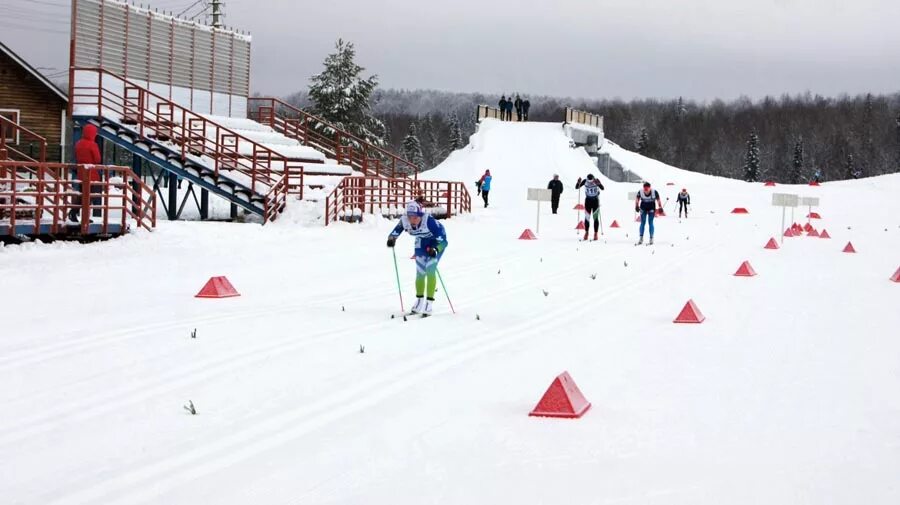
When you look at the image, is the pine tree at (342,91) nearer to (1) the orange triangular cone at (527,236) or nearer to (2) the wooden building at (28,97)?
(2) the wooden building at (28,97)

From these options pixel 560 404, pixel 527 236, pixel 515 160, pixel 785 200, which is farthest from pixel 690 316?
pixel 515 160

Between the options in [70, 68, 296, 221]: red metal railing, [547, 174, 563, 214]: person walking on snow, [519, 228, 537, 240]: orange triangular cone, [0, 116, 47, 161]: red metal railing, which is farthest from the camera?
[547, 174, 563, 214]: person walking on snow

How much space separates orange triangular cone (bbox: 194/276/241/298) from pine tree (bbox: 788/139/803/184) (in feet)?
394

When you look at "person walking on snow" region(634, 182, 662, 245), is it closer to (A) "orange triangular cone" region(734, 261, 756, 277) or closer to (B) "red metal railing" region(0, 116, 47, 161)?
(A) "orange triangular cone" region(734, 261, 756, 277)

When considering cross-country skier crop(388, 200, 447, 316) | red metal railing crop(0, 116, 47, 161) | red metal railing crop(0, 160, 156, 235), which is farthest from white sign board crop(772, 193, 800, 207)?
red metal railing crop(0, 116, 47, 161)

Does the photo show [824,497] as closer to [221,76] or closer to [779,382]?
[779,382]

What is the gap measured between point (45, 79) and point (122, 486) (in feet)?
104

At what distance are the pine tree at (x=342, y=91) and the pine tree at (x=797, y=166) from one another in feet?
264

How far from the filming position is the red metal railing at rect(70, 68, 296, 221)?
25.6 meters

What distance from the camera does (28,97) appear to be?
34.0 meters

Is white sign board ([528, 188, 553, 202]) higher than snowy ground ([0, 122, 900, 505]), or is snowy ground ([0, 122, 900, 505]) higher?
white sign board ([528, 188, 553, 202])

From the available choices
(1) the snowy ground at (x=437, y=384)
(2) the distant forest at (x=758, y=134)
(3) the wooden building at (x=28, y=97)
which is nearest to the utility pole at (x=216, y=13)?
(3) the wooden building at (x=28, y=97)

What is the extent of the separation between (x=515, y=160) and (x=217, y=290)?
43.6 m

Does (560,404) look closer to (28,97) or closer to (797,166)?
(28,97)
